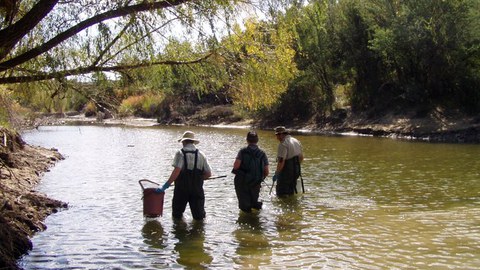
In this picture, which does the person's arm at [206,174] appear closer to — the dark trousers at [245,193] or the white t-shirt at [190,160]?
the white t-shirt at [190,160]

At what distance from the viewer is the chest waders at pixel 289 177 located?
12016mm

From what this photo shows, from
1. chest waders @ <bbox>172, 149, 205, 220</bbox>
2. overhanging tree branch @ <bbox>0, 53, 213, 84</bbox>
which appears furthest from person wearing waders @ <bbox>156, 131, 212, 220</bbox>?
overhanging tree branch @ <bbox>0, 53, 213, 84</bbox>

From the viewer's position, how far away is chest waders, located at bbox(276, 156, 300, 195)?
12.0m

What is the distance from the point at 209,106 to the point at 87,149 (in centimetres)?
2670

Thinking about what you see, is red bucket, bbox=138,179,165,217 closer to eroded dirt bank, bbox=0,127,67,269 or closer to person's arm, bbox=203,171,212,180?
person's arm, bbox=203,171,212,180

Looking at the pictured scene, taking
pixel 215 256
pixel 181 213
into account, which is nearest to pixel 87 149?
pixel 181 213

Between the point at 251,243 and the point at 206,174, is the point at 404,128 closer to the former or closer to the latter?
the point at 206,174

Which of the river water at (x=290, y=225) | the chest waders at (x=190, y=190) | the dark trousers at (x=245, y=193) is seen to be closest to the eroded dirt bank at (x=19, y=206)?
the river water at (x=290, y=225)

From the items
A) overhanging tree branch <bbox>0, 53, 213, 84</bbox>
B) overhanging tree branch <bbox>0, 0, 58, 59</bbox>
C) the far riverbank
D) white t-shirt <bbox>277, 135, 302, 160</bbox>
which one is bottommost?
white t-shirt <bbox>277, 135, 302, 160</bbox>

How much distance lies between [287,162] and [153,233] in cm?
368

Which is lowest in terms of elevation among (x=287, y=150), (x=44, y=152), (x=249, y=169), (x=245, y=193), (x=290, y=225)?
(x=290, y=225)

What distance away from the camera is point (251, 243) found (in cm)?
880

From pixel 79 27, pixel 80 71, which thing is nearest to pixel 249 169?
pixel 80 71

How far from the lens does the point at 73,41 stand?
818 centimetres
